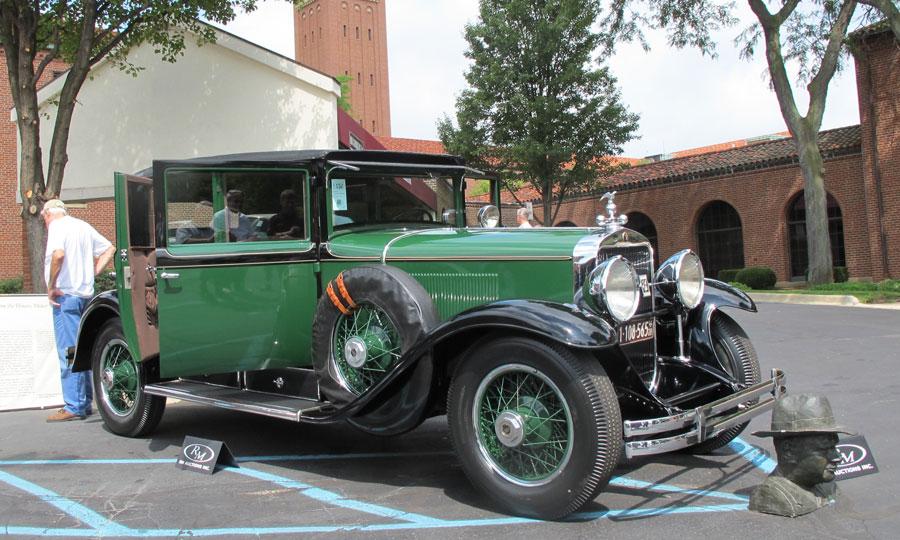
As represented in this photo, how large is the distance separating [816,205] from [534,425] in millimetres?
18589

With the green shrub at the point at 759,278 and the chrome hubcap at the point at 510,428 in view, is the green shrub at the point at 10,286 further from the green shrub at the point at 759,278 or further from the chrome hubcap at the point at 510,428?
the chrome hubcap at the point at 510,428

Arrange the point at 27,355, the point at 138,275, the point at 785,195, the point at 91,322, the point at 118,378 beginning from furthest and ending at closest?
the point at 785,195, the point at 27,355, the point at 91,322, the point at 118,378, the point at 138,275

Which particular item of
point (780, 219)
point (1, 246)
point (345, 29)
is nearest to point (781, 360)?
point (780, 219)

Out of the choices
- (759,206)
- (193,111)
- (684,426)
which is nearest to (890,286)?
(759,206)

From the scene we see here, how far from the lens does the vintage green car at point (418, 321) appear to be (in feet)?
11.3

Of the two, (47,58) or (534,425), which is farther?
(47,58)

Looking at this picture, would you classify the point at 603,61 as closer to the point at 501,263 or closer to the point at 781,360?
the point at 781,360

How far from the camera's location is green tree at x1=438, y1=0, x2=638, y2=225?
2259 centimetres

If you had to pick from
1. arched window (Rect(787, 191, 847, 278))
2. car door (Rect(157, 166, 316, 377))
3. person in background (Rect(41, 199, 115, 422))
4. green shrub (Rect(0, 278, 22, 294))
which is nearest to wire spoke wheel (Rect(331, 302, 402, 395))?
car door (Rect(157, 166, 316, 377))

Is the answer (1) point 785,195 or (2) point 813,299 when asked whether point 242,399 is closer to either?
(2) point 813,299

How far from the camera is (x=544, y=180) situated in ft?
78.9

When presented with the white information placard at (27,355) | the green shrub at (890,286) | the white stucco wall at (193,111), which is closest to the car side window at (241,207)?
the white information placard at (27,355)

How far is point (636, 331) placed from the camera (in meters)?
4.11

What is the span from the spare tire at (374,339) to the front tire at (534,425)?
12.3 inches
